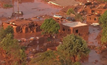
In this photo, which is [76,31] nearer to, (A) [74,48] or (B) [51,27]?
(B) [51,27]

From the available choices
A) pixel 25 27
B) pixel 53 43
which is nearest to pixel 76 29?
pixel 53 43

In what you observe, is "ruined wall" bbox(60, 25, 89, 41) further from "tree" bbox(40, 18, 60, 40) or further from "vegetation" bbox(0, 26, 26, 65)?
"vegetation" bbox(0, 26, 26, 65)

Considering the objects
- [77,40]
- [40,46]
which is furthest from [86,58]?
[40,46]

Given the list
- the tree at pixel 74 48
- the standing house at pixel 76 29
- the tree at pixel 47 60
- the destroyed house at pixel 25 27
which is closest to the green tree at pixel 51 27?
the standing house at pixel 76 29

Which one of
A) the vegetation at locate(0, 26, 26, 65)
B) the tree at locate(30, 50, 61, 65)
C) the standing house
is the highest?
the tree at locate(30, 50, 61, 65)

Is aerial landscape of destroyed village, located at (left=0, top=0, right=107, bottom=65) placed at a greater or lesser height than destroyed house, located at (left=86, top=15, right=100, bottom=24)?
lesser

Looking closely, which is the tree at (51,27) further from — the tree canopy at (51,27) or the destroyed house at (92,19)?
the destroyed house at (92,19)

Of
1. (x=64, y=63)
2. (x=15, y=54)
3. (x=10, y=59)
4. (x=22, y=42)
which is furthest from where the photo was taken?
(x=22, y=42)

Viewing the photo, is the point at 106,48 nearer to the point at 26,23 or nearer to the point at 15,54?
the point at 15,54

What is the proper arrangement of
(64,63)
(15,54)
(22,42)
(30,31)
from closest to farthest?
(64,63), (15,54), (22,42), (30,31)

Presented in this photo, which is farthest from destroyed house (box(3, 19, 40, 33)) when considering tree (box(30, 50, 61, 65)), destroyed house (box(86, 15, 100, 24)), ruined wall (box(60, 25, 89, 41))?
tree (box(30, 50, 61, 65))

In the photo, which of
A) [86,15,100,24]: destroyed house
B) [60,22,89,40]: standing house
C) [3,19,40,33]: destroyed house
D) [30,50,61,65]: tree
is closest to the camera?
[30,50,61,65]: tree
